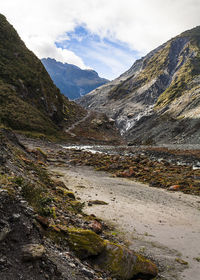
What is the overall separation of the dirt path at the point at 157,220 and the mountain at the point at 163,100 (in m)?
53.3

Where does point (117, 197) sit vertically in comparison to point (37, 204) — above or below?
below

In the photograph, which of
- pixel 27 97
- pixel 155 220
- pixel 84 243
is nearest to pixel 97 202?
pixel 155 220

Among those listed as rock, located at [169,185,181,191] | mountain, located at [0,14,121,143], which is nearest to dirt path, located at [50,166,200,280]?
rock, located at [169,185,181,191]

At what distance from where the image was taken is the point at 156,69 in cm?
17738

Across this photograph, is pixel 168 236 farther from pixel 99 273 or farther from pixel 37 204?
pixel 37 204

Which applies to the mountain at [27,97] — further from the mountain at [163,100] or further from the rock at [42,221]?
the rock at [42,221]

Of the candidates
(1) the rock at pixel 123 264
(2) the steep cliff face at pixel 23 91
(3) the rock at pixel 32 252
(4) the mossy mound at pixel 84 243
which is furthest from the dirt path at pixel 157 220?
(2) the steep cliff face at pixel 23 91

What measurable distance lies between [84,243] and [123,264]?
145 cm

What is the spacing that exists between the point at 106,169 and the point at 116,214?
705 inches

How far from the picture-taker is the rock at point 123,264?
674 centimetres

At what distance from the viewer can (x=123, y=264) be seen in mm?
6930

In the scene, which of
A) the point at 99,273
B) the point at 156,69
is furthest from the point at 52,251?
the point at 156,69

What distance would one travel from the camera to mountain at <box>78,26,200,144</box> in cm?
8219

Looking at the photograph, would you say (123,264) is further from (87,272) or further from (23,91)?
(23,91)
